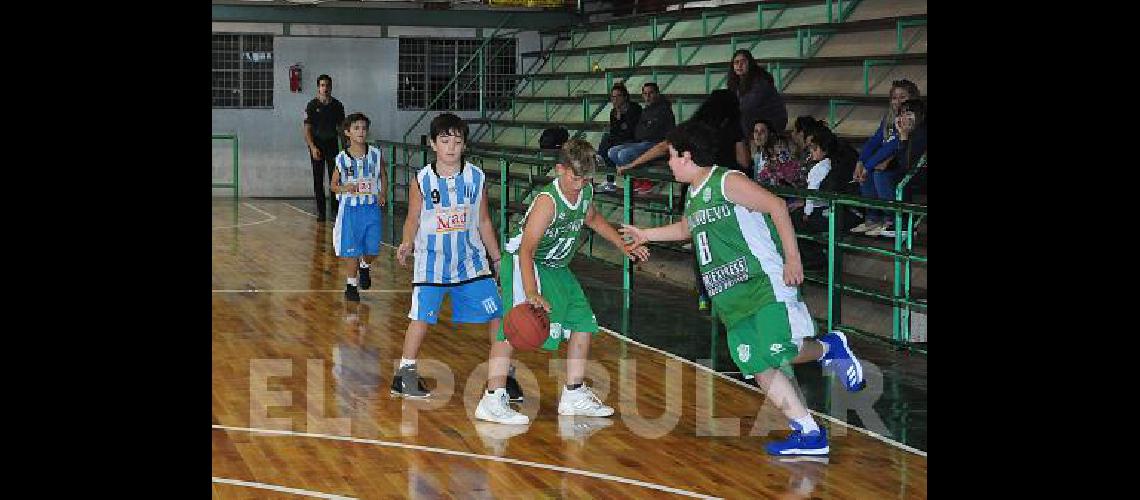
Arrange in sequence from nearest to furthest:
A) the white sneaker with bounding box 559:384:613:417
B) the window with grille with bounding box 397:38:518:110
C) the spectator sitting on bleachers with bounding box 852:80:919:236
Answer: the white sneaker with bounding box 559:384:613:417 < the spectator sitting on bleachers with bounding box 852:80:919:236 < the window with grille with bounding box 397:38:518:110

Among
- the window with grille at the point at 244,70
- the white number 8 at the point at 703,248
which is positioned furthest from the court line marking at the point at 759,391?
the window with grille at the point at 244,70

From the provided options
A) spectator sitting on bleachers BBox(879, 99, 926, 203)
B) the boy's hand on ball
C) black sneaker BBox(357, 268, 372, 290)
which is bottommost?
black sneaker BBox(357, 268, 372, 290)

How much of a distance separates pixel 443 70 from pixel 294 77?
2362mm

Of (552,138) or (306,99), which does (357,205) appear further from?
Answer: (306,99)

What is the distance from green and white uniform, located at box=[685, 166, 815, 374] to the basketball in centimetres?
85

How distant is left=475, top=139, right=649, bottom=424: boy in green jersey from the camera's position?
734 centimetres

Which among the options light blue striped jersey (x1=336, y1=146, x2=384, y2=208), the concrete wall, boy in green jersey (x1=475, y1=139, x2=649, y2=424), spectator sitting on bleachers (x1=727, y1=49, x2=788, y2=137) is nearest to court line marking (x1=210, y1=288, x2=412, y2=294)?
light blue striped jersey (x1=336, y1=146, x2=384, y2=208)

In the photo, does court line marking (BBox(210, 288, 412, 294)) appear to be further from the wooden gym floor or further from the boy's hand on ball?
the boy's hand on ball

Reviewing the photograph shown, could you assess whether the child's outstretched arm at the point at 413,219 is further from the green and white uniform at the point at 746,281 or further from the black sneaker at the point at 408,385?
the green and white uniform at the point at 746,281

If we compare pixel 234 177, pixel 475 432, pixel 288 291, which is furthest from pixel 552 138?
pixel 475 432

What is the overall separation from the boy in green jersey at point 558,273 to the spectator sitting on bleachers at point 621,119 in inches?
307

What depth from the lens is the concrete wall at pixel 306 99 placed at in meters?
24.5
